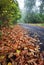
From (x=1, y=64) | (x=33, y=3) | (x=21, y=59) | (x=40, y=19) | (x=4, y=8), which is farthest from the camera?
(x=33, y=3)

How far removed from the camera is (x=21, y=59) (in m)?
4.67

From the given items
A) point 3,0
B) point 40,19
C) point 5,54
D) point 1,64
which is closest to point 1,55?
point 5,54

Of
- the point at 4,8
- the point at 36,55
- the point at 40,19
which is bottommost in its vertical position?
the point at 40,19

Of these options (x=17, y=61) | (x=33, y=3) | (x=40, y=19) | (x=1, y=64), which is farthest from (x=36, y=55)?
(x=33, y=3)

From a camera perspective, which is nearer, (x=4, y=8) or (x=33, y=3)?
(x=4, y=8)

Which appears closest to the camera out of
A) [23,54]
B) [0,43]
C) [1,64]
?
[1,64]

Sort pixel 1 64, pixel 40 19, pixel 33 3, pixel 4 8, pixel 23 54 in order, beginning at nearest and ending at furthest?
pixel 1 64 → pixel 23 54 → pixel 4 8 → pixel 40 19 → pixel 33 3

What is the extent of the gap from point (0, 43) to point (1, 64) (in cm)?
173

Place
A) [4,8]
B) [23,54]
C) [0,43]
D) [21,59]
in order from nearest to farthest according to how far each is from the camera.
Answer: [21,59] < [23,54] < [0,43] < [4,8]

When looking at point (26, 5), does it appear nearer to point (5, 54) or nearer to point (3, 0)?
point (3, 0)

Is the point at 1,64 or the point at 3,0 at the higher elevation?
the point at 3,0

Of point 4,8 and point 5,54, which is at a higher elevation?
point 4,8

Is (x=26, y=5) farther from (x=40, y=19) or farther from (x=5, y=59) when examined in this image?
(x=5, y=59)

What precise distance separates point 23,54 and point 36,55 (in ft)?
1.46
